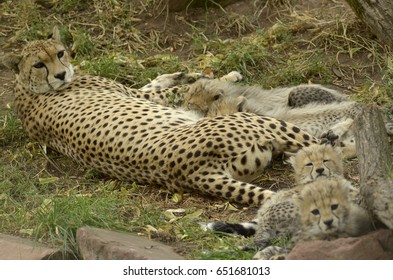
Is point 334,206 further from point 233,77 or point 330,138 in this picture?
point 233,77

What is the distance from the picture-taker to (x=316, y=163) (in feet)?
19.5

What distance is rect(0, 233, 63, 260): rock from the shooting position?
17.6 ft

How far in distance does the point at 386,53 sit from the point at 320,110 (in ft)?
3.53

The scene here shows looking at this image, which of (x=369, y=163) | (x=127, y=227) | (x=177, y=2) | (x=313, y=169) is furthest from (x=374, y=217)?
(x=177, y=2)

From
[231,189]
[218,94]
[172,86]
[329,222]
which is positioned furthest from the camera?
[172,86]

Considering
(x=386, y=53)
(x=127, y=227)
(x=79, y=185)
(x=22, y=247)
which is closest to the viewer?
(x=22, y=247)

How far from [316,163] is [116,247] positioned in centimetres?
139

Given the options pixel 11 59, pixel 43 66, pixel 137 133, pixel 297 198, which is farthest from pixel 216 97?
pixel 297 198

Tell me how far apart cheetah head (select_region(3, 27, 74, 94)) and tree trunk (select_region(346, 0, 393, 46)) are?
2.18 metres

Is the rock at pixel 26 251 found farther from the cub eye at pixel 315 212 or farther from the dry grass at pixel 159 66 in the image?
the cub eye at pixel 315 212

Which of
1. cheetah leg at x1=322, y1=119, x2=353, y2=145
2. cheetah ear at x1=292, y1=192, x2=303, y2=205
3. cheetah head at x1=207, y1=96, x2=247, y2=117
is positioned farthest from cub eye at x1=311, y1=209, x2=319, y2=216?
cheetah head at x1=207, y1=96, x2=247, y2=117

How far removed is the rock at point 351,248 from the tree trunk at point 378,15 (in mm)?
3142

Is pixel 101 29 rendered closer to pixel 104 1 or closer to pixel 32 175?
pixel 104 1

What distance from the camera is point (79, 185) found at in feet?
23.1
